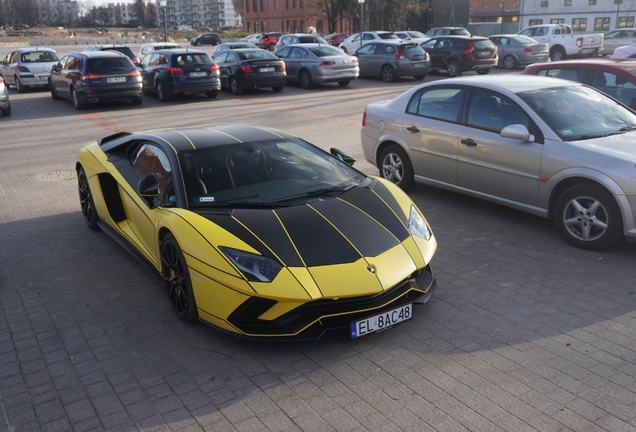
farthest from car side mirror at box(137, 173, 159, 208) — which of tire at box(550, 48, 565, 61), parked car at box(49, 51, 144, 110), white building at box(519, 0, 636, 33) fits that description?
white building at box(519, 0, 636, 33)

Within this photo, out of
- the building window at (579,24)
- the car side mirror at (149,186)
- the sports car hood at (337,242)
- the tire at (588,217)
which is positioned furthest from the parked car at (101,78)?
the building window at (579,24)

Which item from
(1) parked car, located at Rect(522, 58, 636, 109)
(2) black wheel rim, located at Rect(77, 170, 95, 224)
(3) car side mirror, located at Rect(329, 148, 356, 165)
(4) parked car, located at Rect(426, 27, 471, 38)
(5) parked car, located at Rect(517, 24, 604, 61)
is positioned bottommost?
(2) black wheel rim, located at Rect(77, 170, 95, 224)

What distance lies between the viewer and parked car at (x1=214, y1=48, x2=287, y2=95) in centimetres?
2120

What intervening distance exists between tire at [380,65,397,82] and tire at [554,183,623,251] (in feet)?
60.7

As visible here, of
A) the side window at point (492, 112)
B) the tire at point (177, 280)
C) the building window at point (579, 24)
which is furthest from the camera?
the building window at point (579, 24)

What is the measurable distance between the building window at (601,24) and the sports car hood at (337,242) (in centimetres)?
7078

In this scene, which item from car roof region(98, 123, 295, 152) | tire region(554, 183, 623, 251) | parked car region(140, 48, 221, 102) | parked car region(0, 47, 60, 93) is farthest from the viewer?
parked car region(0, 47, 60, 93)

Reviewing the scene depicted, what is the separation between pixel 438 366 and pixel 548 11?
7453 centimetres

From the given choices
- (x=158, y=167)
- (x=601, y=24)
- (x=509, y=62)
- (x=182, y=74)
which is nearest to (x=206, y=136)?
(x=158, y=167)

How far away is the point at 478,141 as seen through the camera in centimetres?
733

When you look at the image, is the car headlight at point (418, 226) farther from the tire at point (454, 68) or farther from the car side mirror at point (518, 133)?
the tire at point (454, 68)

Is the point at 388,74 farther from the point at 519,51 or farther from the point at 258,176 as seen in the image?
the point at 258,176

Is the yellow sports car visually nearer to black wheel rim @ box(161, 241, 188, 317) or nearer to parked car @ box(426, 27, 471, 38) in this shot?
black wheel rim @ box(161, 241, 188, 317)

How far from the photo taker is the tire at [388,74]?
24219 mm
